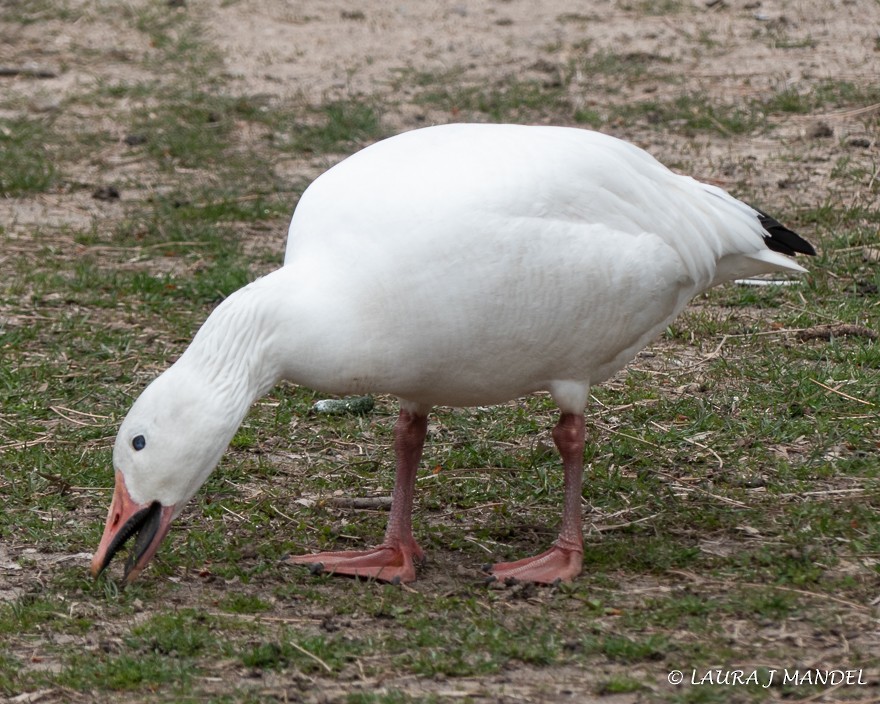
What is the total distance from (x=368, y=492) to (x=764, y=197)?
3.93 m

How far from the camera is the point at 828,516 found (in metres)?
4.80

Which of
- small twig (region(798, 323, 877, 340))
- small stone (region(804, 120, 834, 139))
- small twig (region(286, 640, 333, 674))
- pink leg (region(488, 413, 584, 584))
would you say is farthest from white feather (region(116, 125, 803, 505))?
small stone (region(804, 120, 834, 139))

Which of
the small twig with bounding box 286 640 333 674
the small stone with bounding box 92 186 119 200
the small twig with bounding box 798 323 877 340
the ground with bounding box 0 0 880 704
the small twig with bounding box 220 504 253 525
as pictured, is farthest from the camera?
the small stone with bounding box 92 186 119 200

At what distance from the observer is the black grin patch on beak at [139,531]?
4211mm

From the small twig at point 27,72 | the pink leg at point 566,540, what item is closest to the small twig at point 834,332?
the pink leg at point 566,540

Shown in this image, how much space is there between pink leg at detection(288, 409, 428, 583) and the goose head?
68 centimetres

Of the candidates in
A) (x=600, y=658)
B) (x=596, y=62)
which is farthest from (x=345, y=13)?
(x=600, y=658)

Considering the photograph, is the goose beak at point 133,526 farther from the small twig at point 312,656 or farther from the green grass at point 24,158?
the green grass at point 24,158

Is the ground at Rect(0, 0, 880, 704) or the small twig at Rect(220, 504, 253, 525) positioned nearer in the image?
the ground at Rect(0, 0, 880, 704)

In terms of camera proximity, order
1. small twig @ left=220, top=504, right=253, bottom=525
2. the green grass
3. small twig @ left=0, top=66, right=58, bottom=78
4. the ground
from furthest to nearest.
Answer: small twig @ left=0, top=66, right=58, bottom=78 → the green grass → small twig @ left=220, top=504, right=253, bottom=525 → the ground

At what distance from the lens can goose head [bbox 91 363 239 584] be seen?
13.3ft

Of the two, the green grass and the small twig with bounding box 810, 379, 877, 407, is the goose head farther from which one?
the green grass

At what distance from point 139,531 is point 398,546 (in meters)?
0.92

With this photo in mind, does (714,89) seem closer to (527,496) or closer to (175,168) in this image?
(175,168)
